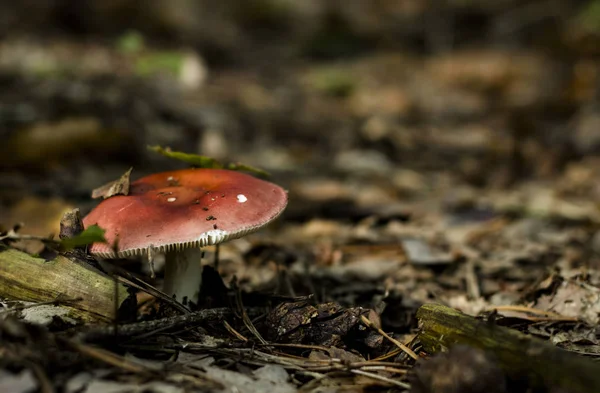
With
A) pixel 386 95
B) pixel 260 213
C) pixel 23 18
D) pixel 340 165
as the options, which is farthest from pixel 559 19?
pixel 260 213

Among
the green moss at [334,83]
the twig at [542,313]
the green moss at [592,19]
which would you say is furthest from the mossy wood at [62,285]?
the green moss at [592,19]

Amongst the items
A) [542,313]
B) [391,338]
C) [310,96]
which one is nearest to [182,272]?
[391,338]

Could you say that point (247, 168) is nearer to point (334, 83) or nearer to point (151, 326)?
point (151, 326)

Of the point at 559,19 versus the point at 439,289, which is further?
the point at 559,19

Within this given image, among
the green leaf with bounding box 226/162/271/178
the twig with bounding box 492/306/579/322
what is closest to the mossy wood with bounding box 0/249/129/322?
the green leaf with bounding box 226/162/271/178

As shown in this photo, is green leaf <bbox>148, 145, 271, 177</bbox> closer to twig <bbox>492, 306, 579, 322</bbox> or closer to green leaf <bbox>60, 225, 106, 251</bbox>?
green leaf <bbox>60, 225, 106, 251</bbox>

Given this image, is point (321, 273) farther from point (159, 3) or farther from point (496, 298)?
point (159, 3)

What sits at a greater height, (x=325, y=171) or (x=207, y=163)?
(x=207, y=163)
